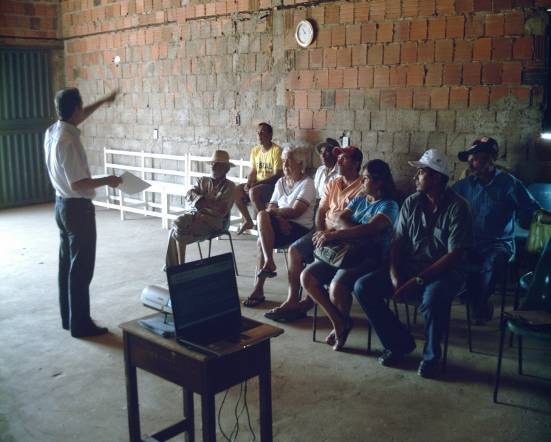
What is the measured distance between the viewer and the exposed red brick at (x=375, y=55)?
5.98 m

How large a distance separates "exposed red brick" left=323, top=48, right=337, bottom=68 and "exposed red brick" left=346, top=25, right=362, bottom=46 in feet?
0.64

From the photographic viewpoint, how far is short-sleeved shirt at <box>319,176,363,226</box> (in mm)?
4211

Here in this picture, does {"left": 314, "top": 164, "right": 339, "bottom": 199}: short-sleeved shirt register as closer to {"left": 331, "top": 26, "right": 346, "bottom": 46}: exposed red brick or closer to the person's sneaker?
{"left": 331, "top": 26, "right": 346, "bottom": 46}: exposed red brick

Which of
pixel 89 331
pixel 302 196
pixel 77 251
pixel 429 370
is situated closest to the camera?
pixel 429 370

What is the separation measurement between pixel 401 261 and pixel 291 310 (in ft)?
3.43

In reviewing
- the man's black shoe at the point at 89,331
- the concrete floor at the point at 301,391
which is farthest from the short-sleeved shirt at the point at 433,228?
the man's black shoe at the point at 89,331

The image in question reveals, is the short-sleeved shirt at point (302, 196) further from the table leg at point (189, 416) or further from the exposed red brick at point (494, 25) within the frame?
the table leg at point (189, 416)

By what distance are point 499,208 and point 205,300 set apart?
2873 mm

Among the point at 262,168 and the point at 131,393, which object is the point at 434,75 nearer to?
the point at 262,168

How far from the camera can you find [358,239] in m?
3.90

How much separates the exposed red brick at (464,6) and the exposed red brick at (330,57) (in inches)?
53.7

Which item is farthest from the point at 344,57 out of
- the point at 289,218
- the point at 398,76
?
the point at 289,218

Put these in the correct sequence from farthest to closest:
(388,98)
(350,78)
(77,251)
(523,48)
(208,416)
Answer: (350,78)
(388,98)
(523,48)
(77,251)
(208,416)

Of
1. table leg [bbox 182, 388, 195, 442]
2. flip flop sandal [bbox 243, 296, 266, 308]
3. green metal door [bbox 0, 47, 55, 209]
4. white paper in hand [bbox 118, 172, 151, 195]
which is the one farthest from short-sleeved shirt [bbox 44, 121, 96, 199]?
green metal door [bbox 0, 47, 55, 209]
